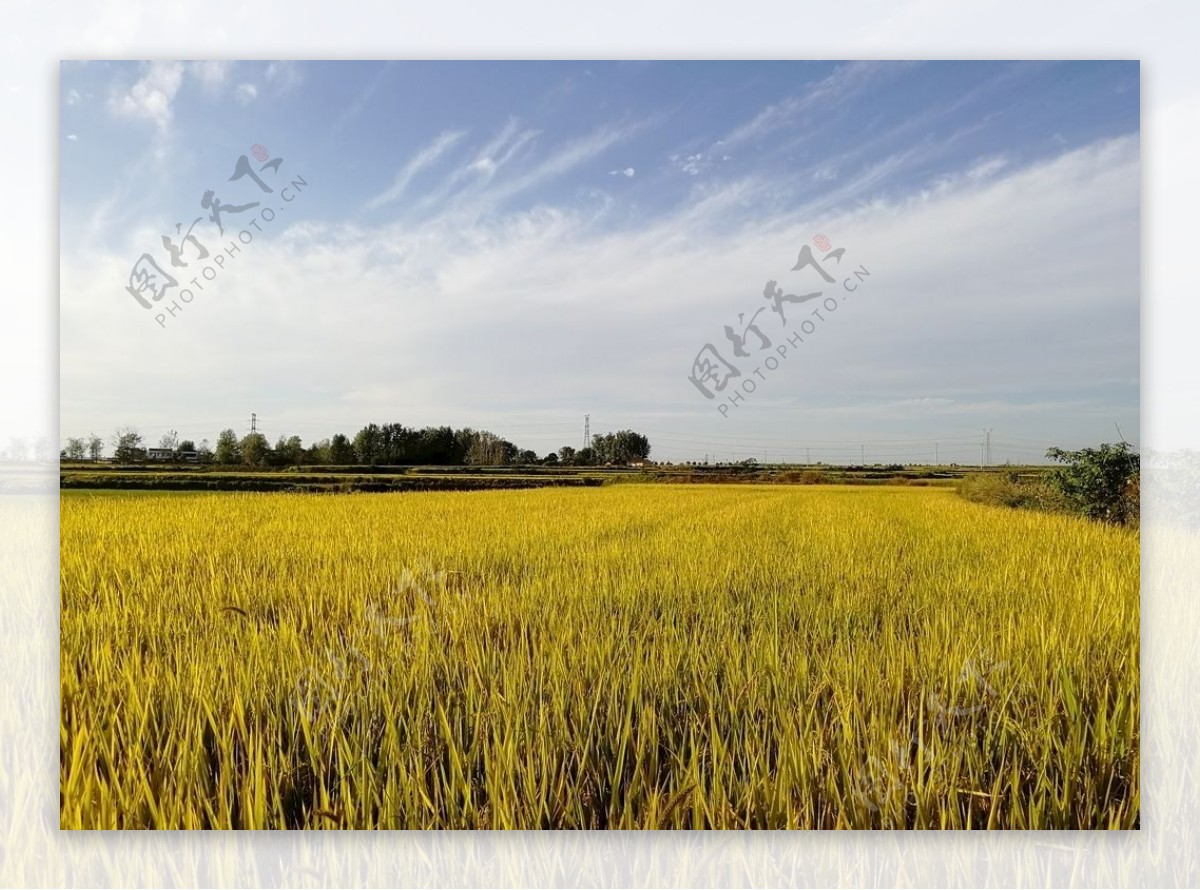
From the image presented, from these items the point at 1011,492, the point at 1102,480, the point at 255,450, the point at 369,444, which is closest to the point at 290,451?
the point at 255,450

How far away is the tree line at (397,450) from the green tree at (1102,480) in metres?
1.54

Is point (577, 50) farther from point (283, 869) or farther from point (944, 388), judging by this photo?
point (283, 869)

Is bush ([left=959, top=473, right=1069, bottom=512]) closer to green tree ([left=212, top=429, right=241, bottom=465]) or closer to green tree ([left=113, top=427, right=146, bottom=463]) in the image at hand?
green tree ([left=212, top=429, right=241, bottom=465])

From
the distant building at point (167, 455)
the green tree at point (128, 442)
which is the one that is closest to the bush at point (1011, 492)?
the distant building at point (167, 455)

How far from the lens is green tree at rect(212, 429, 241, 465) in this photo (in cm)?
248

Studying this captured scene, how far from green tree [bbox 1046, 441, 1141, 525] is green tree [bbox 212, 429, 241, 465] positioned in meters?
2.84

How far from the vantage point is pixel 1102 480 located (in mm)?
2551

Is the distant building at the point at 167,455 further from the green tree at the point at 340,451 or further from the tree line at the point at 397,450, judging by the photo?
the green tree at the point at 340,451

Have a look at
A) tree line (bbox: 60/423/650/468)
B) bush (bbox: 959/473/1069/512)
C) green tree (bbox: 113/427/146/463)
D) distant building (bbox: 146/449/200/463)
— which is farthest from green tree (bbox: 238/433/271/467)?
bush (bbox: 959/473/1069/512)

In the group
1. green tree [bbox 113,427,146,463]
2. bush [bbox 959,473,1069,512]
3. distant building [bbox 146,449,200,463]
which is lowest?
bush [bbox 959,473,1069,512]

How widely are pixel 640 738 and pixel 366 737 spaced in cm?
62

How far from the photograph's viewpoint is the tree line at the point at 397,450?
2.50 m

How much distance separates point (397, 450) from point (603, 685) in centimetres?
127

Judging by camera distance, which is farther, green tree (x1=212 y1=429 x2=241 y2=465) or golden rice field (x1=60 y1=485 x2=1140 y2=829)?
green tree (x1=212 y1=429 x2=241 y2=465)
